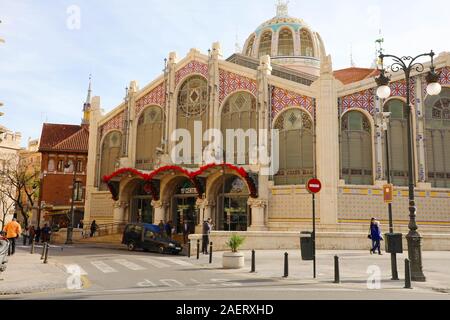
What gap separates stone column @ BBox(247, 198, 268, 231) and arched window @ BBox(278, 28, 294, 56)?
797 inches

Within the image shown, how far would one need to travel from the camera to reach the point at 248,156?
3256 centimetres

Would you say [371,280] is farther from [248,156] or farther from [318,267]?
[248,156]

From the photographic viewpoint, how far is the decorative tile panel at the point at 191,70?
36344mm

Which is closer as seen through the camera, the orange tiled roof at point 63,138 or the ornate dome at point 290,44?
the ornate dome at point 290,44

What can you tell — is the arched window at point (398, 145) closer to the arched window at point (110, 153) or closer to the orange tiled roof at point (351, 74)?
the orange tiled roof at point (351, 74)

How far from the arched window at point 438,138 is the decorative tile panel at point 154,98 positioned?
21.1 m

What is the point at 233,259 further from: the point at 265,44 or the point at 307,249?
the point at 265,44

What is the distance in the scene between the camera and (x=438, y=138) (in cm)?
3070

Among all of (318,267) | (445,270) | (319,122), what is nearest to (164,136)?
(319,122)

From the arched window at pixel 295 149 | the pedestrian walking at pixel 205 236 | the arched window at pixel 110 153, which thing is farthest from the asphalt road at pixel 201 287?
the arched window at pixel 110 153

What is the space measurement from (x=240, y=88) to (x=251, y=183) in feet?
26.7

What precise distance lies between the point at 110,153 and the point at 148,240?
16398 millimetres

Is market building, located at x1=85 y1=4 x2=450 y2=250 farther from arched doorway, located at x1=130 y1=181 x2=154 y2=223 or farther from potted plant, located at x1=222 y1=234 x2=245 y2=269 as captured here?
potted plant, located at x1=222 y1=234 x2=245 y2=269

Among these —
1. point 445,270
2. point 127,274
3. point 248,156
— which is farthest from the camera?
point 248,156
